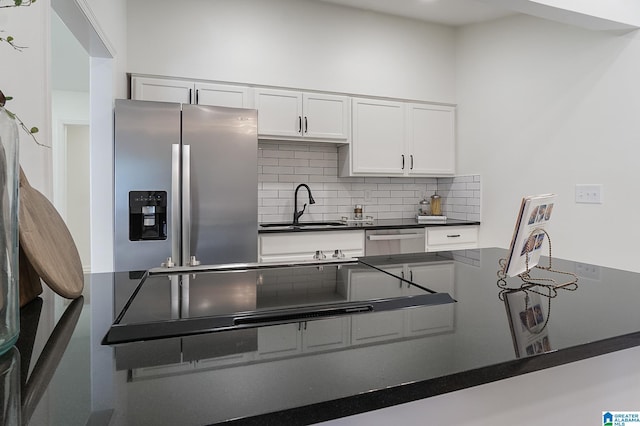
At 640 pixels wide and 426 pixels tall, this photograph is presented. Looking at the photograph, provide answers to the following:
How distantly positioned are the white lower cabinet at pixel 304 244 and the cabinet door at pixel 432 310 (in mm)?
1554

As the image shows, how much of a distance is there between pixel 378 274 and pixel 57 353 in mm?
885

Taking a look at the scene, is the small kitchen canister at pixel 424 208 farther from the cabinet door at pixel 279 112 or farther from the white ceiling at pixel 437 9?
the white ceiling at pixel 437 9

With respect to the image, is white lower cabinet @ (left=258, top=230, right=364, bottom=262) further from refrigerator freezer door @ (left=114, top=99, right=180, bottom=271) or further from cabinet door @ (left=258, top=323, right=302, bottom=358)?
cabinet door @ (left=258, top=323, right=302, bottom=358)

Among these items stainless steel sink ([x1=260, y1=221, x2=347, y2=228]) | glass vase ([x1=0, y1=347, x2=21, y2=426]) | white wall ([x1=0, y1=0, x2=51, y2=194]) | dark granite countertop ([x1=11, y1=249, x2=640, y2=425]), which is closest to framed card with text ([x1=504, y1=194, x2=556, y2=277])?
dark granite countertop ([x1=11, y1=249, x2=640, y2=425])

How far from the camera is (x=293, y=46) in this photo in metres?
3.43

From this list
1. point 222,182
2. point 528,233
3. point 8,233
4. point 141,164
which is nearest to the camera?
point 8,233

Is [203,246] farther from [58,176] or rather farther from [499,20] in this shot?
[58,176]

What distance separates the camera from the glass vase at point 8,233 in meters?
0.64

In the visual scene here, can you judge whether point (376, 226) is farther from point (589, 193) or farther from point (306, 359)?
point (306, 359)

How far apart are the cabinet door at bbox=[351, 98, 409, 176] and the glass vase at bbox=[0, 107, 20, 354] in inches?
118

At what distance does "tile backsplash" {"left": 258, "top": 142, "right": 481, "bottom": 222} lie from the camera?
3.55 m

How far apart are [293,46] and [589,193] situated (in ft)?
8.63

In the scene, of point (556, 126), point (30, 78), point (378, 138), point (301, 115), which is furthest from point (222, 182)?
point (556, 126)

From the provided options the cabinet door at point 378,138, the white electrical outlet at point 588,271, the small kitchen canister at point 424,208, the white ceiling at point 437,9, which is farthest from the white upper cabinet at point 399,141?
the white electrical outlet at point 588,271
